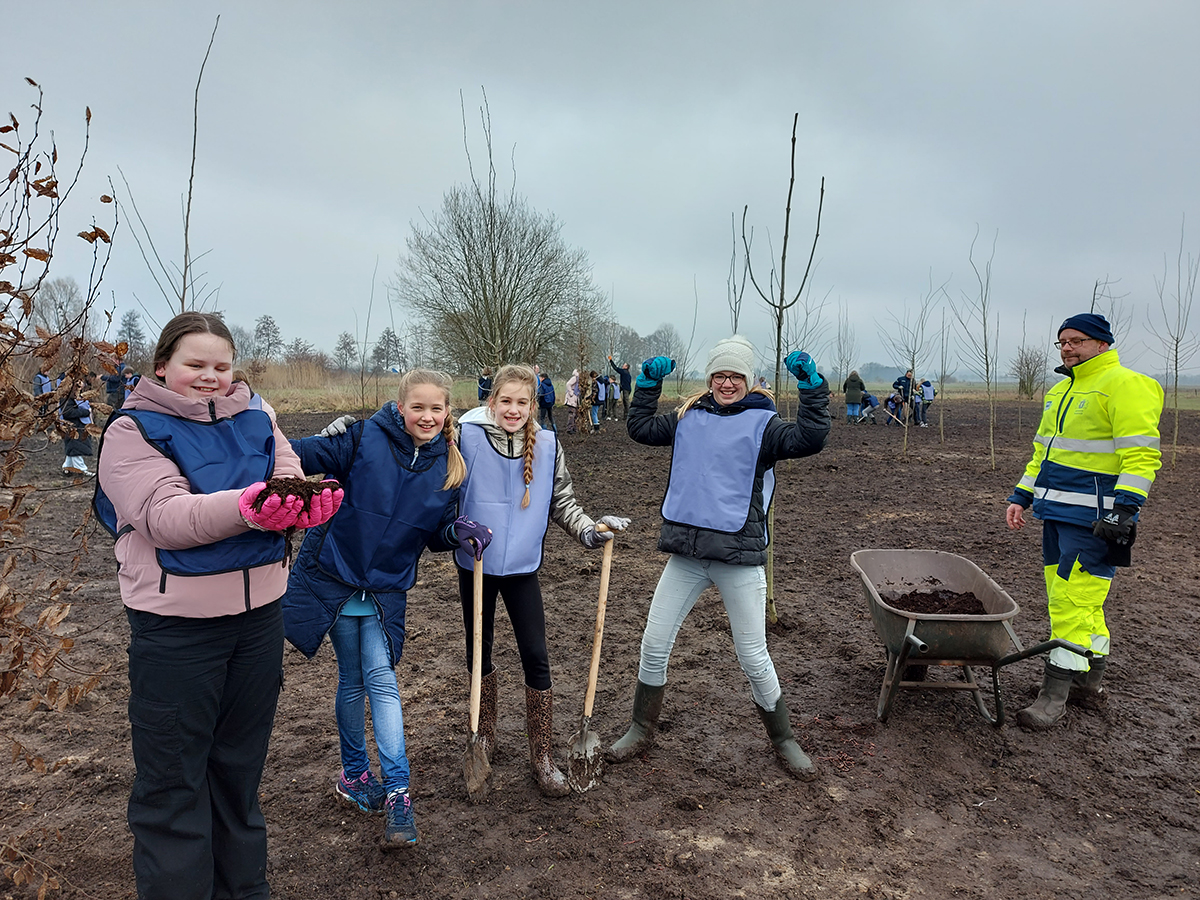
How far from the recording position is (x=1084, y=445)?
3.53 metres

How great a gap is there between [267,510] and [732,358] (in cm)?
206

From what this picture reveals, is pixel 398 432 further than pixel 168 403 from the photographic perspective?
Yes

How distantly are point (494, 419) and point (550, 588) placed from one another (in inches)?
124

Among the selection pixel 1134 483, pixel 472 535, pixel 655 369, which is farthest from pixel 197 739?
pixel 1134 483

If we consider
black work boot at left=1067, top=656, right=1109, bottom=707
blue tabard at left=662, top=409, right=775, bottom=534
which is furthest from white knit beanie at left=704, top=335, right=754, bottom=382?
black work boot at left=1067, top=656, right=1109, bottom=707

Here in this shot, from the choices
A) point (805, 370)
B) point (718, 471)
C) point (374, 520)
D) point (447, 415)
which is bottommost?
point (374, 520)

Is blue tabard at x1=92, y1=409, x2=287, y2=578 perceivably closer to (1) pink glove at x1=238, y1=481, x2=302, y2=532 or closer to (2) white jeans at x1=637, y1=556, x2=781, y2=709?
(1) pink glove at x1=238, y1=481, x2=302, y2=532

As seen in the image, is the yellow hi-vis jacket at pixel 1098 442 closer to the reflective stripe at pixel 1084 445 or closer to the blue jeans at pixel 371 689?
the reflective stripe at pixel 1084 445

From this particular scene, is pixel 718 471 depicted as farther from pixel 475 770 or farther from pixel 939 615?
pixel 475 770

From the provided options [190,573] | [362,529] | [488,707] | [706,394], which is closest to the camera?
[190,573]

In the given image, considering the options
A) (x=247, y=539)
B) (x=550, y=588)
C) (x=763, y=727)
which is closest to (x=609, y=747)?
(x=763, y=727)

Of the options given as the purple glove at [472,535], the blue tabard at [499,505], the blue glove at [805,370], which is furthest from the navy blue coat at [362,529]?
the blue glove at [805,370]

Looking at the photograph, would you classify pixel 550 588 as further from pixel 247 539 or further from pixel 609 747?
pixel 247 539

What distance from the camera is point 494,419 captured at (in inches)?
115
